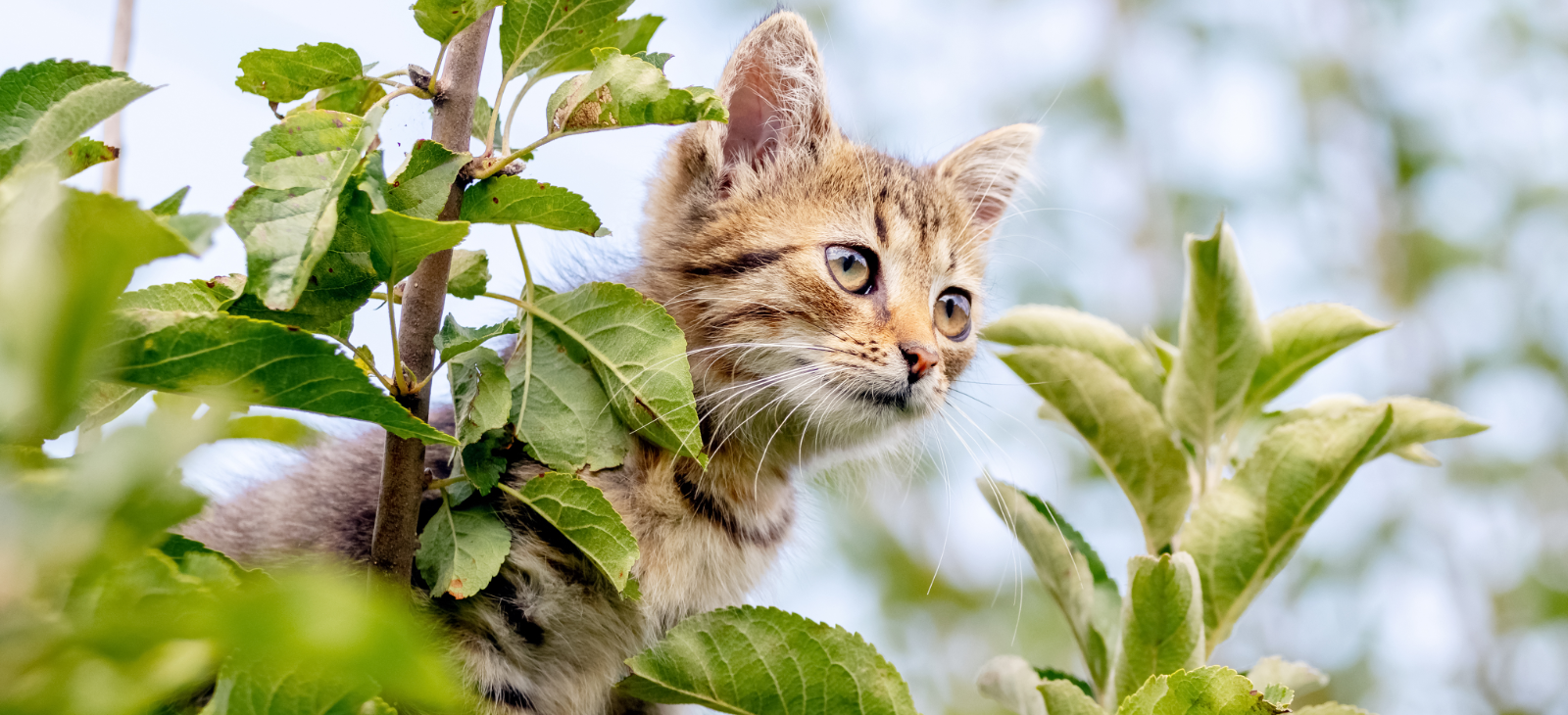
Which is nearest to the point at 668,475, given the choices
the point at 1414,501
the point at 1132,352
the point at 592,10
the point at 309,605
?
the point at 1132,352

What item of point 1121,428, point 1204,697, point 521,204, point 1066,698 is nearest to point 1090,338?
point 1121,428

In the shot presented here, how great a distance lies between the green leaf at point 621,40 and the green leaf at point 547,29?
0.08 ft

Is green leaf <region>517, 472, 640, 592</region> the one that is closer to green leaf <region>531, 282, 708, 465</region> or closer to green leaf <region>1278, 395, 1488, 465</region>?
green leaf <region>531, 282, 708, 465</region>

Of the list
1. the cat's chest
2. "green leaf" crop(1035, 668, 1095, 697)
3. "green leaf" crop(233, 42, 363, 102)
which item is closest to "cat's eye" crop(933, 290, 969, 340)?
the cat's chest

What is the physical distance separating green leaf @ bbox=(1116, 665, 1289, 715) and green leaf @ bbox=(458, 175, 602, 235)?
2.34ft

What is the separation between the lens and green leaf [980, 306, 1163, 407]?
5.29 feet

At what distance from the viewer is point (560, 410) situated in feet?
3.92

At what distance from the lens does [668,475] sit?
1790 mm

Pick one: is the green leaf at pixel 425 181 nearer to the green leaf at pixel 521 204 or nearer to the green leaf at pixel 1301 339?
the green leaf at pixel 521 204

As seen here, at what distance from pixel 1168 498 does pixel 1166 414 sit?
0.39 feet

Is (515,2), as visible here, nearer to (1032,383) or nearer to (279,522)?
(1032,383)

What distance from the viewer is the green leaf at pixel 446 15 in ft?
3.30

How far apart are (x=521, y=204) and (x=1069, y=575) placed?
3.02 feet

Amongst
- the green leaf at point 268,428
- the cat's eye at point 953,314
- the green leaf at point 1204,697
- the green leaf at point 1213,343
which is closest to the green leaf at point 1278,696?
the green leaf at point 1204,697
